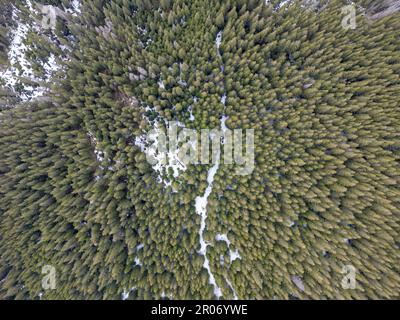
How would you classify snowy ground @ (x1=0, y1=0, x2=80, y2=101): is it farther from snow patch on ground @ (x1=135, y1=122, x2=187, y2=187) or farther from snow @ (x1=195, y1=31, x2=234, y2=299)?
snow @ (x1=195, y1=31, x2=234, y2=299)

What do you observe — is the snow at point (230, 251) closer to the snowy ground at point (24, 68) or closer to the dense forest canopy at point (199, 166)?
the dense forest canopy at point (199, 166)

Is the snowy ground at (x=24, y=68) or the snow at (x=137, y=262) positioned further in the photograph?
the snowy ground at (x=24, y=68)

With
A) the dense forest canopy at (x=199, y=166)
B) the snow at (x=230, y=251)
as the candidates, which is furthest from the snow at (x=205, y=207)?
the dense forest canopy at (x=199, y=166)

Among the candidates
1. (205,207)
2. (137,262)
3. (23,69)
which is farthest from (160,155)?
(23,69)

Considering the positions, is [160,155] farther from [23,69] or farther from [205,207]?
[23,69]

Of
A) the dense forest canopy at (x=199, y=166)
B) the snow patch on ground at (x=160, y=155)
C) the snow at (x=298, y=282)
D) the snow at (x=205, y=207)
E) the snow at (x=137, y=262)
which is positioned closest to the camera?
the snow at (x=298, y=282)

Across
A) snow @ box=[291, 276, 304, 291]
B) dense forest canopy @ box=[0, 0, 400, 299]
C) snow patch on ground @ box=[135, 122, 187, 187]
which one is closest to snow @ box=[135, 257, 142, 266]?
dense forest canopy @ box=[0, 0, 400, 299]

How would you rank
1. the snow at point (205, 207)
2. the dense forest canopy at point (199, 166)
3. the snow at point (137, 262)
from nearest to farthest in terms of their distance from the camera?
the dense forest canopy at point (199, 166) → the snow at point (205, 207) → the snow at point (137, 262)
